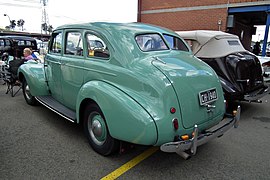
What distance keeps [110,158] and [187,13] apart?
569 inches

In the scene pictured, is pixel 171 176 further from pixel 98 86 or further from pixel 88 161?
pixel 98 86

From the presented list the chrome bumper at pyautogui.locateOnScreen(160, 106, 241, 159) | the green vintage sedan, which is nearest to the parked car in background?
the green vintage sedan

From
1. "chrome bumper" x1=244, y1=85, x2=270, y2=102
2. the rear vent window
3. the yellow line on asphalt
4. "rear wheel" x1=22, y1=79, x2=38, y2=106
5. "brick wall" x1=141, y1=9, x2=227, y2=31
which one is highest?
"brick wall" x1=141, y1=9, x2=227, y2=31

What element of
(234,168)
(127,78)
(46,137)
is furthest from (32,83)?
(234,168)

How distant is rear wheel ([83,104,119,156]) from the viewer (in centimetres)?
286

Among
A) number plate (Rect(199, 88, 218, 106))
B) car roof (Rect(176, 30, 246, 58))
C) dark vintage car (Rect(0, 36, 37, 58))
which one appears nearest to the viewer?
number plate (Rect(199, 88, 218, 106))

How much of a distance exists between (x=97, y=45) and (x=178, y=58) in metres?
1.24

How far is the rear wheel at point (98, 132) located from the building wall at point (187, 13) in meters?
13.0

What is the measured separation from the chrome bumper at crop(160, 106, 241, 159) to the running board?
168 centimetres

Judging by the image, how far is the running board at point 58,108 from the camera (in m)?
3.41

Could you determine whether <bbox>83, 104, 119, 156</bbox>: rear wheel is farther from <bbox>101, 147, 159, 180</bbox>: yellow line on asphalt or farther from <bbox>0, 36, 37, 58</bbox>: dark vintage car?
<bbox>0, 36, 37, 58</bbox>: dark vintage car

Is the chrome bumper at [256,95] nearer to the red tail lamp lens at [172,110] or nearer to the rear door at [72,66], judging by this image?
the red tail lamp lens at [172,110]

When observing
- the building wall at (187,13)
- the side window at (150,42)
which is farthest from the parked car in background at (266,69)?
the building wall at (187,13)

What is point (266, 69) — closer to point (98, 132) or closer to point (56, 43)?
point (98, 132)
